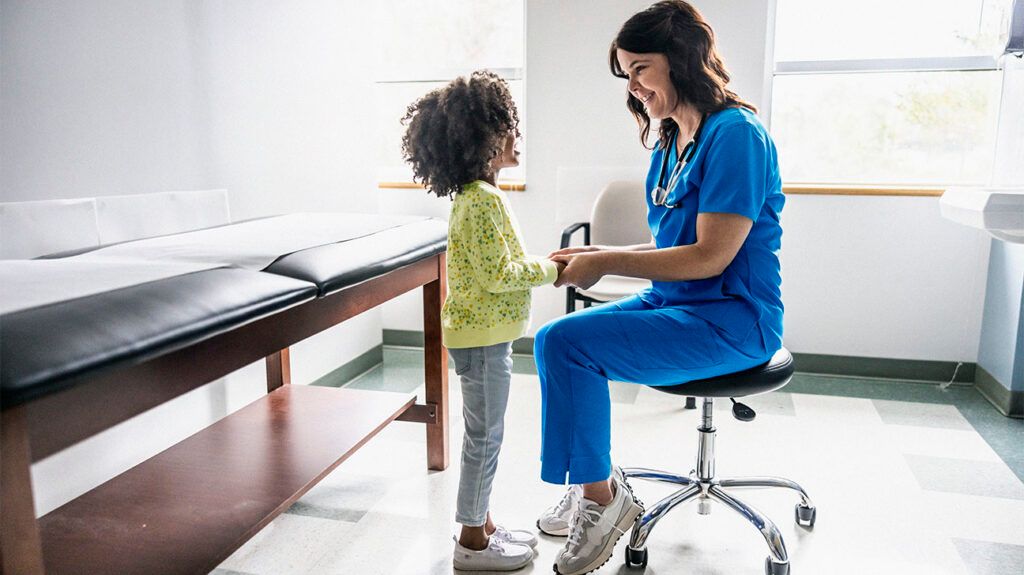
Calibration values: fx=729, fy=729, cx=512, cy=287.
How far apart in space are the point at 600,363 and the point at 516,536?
52cm

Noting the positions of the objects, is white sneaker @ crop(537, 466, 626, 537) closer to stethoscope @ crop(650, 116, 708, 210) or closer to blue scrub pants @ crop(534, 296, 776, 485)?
blue scrub pants @ crop(534, 296, 776, 485)

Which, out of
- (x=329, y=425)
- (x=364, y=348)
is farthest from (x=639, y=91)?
(x=364, y=348)

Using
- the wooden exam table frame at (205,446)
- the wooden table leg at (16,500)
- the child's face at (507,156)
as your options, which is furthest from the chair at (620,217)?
the wooden table leg at (16,500)

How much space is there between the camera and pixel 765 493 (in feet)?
6.76

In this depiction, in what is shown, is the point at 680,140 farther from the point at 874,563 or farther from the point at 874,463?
the point at 874,463

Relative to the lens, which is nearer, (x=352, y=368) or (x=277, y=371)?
(x=277, y=371)

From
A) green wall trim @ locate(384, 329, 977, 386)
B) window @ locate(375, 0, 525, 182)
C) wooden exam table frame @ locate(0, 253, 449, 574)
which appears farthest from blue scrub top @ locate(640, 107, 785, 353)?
window @ locate(375, 0, 525, 182)

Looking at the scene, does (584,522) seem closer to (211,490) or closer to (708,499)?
(708,499)

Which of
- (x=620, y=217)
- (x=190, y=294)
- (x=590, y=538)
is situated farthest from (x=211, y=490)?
(x=620, y=217)

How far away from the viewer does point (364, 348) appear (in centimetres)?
325

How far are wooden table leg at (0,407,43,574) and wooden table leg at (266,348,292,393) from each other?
1425 mm

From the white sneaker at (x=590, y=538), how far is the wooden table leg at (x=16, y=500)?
1041mm

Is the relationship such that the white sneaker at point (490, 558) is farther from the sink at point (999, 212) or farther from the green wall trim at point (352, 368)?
the sink at point (999, 212)

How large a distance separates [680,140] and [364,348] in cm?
197
